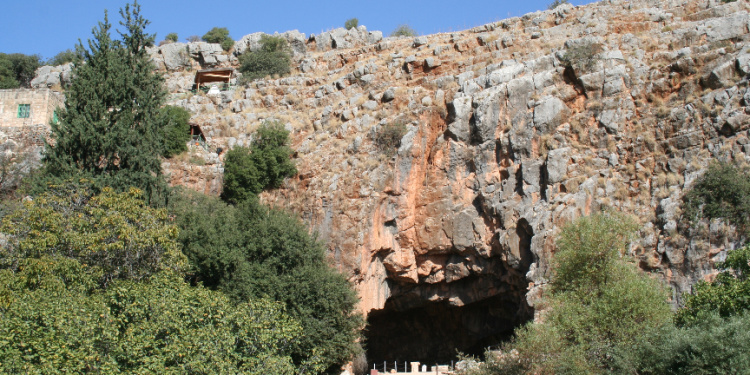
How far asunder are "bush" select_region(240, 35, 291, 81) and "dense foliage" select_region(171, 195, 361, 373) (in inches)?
673

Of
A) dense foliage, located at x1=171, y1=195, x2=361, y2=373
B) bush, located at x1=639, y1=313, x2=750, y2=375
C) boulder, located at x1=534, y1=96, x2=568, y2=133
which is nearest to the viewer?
bush, located at x1=639, y1=313, x2=750, y2=375

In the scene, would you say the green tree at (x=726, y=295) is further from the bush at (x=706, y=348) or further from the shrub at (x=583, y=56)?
the shrub at (x=583, y=56)

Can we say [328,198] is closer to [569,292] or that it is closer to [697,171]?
[569,292]

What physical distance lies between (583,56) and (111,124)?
66.1 feet

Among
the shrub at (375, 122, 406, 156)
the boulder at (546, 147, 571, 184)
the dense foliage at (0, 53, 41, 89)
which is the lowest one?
the boulder at (546, 147, 571, 184)

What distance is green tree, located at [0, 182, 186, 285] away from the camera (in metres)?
21.2

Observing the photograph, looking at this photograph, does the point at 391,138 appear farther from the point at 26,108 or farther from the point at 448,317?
the point at 26,108

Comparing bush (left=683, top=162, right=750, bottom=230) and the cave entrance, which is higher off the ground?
bush (left=683, top=162, right=750, bottom=230)

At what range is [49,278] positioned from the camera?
19.9 m

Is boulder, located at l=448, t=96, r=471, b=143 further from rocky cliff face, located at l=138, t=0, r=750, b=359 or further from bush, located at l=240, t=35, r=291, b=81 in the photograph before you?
bush, located at l=240, t=35, r=291, b=81

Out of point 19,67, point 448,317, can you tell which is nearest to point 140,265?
point 448,317

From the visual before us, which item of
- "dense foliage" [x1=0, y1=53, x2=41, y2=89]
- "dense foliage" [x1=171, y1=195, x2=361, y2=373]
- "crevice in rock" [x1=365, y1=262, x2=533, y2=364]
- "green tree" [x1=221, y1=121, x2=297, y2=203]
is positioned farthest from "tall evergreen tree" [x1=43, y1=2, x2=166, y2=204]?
"dense foliage" [x1=0, y1=53, x2=41, y2=89]

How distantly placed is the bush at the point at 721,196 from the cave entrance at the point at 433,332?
11.7 m

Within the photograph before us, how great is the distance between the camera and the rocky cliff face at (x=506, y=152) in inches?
1089
